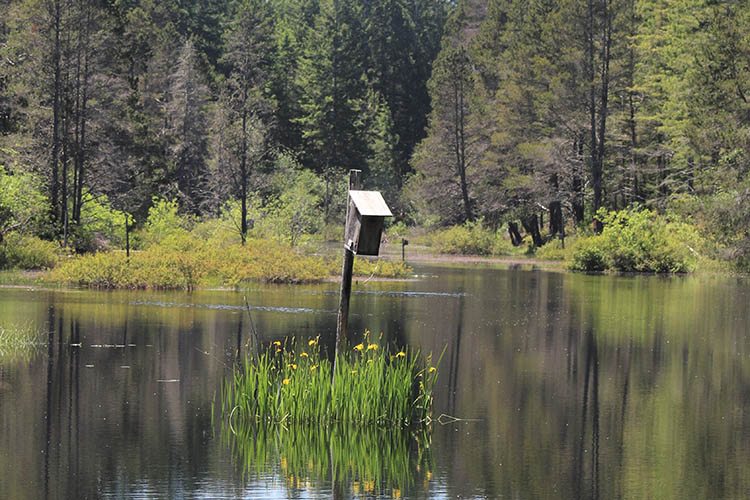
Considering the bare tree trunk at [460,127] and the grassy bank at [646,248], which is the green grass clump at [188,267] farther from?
the bare tree trunk at [460,127]

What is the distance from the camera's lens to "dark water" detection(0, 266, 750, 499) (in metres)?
10.6

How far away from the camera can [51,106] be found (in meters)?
45.9

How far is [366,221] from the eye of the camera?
41.0 ft

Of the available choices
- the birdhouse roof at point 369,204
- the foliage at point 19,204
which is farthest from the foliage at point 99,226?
the birdhouse roof at point 369,204

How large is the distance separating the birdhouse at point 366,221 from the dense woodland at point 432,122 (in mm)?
27198

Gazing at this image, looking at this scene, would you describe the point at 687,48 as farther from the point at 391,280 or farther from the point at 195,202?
the point at 195,202

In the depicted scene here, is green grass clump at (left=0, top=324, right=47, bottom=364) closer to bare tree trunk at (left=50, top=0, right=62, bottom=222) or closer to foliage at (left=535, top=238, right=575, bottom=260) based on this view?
bare tree trunk at (left=50, top=0, right=62, bottom=222)

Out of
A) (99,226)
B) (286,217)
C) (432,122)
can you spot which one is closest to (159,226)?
(99,226)

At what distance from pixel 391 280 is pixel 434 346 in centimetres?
1822

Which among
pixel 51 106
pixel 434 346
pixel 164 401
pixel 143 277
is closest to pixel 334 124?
pixel 51 106

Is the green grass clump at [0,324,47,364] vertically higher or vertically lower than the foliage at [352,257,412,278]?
lower

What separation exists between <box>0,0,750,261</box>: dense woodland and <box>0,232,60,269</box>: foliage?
0.80 meters

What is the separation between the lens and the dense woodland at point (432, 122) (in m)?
42.8

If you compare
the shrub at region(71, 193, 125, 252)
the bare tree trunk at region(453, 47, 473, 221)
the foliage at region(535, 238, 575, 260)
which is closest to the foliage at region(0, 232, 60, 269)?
the shrub at region(71, 193, 125, 252)
